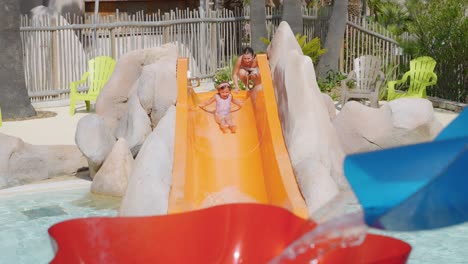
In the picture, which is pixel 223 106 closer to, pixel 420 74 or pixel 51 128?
pixel 51 128

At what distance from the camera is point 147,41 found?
18.7 metres

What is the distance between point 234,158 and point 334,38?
977 cm

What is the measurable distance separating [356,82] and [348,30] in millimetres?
3297

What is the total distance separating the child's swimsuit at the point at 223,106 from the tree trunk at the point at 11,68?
6314mm

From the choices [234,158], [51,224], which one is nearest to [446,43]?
[234,158]

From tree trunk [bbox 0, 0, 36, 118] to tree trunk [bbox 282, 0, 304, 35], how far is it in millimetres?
5616

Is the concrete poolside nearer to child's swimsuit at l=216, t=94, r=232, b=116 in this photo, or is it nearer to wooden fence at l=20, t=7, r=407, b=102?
wooden fence at l=20, t=7, r=407, b=102

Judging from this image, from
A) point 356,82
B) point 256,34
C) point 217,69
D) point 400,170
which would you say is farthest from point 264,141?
point 217,69

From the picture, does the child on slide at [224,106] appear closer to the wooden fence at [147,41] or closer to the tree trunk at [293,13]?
the wooden fence at [147,41]

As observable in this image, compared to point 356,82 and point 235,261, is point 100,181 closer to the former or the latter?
point 235,261

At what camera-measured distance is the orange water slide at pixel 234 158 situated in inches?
319

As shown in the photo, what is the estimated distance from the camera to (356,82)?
1653 cm

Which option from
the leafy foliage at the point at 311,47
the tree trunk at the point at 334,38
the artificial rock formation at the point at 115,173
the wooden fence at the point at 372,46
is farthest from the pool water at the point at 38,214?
the tree trunk at the point at 334,38

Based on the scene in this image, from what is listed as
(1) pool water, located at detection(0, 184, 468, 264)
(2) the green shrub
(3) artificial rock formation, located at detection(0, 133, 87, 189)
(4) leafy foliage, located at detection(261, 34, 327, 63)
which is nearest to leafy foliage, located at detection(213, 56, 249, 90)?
(2) the green shrub
